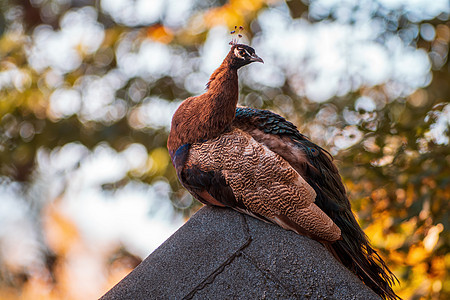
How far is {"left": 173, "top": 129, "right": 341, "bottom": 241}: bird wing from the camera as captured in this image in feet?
6.91

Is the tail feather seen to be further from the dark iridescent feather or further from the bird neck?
the bird neck

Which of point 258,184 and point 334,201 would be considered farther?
point 334,201

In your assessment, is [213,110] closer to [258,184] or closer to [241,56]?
[241,56]

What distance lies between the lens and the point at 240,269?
2.09m

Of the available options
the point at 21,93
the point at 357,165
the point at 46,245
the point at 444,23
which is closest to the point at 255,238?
the point at 357,165

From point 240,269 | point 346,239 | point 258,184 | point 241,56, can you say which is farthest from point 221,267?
point 241,56

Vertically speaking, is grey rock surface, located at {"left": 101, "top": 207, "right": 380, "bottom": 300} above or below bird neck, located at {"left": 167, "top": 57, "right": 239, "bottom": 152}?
below

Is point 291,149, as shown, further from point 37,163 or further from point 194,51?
point 37,163

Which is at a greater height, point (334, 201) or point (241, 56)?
point (241, 56)

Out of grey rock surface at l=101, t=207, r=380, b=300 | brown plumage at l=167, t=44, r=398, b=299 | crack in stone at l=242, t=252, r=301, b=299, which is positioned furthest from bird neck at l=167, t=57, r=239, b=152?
crack in stone at l=242, t=252, r=301, b=299

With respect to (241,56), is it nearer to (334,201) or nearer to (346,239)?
(334,201)

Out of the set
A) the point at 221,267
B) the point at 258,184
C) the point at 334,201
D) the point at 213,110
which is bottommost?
the point at 221,267

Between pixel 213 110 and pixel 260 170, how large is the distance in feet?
1.10

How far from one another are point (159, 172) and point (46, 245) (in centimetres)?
341
